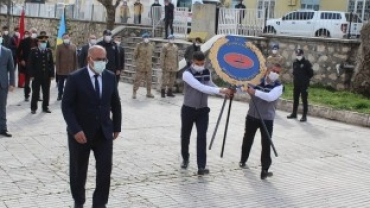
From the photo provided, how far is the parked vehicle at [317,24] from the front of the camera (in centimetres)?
1830

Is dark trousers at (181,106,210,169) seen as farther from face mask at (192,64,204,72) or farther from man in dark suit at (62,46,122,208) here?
man in dark suit at (62,46,122,208)

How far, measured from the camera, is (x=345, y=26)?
18609 millimetres

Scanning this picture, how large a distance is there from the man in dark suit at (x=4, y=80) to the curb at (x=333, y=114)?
292 inches

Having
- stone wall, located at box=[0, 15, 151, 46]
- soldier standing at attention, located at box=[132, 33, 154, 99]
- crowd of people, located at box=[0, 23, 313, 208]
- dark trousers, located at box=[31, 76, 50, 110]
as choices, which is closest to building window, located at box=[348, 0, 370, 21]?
stone wall, located at box=[0, 15, 151, 46]

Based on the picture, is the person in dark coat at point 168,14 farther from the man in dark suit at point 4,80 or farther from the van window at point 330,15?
the man in dark suit at point 4,80

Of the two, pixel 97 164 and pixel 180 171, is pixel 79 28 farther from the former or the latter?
pixel 97 164

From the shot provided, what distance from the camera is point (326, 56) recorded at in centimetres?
1627

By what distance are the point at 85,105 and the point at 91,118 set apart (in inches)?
5.8

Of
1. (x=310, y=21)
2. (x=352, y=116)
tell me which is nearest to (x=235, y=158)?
(x=352, y=116)

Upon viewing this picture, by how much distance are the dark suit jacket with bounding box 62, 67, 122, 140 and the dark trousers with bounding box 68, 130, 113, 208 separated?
10 cm

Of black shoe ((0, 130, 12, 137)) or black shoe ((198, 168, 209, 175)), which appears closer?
black shoe ((198, 168, 209, 175))

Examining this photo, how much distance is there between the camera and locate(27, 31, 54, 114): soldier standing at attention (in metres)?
11.8

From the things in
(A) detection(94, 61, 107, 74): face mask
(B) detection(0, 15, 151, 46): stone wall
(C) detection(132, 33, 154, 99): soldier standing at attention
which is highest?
(B) detection(0, 15, 151, 46): stone wall

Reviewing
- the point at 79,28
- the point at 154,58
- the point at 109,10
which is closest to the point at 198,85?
the point at 154,58
